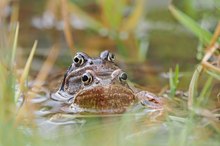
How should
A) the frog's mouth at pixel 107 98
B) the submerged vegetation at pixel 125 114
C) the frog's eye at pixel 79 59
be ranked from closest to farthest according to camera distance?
A: the submerged vegetation at pixel 125 114, the frog's mouth at pixel 107 98, the frog's eye at pixel 79 59

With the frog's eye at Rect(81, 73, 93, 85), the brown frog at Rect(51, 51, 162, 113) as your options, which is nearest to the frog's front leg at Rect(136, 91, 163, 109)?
the brown frog at Rect(51, 51, 162, 113)

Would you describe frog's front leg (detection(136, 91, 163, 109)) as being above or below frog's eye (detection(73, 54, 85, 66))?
below

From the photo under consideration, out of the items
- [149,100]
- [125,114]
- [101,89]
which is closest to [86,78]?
[101,89]

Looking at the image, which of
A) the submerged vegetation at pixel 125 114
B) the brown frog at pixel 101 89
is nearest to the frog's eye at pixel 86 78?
the brown frog at pixel 101 89

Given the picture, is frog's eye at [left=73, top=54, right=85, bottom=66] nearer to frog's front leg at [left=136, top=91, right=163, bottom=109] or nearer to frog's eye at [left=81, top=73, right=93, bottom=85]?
frog's eye at [left=81, top=73, right=93, bottom=85]

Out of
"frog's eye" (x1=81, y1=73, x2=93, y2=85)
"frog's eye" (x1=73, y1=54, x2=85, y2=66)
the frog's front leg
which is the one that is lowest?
the frog's front leg

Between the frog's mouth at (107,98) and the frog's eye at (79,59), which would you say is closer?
the frog's mouth at (107,98)

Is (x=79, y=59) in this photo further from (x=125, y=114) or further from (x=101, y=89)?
(x=125, y=114)

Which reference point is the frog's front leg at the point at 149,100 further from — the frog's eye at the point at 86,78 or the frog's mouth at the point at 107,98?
the frog's eye at the point at 86,78
